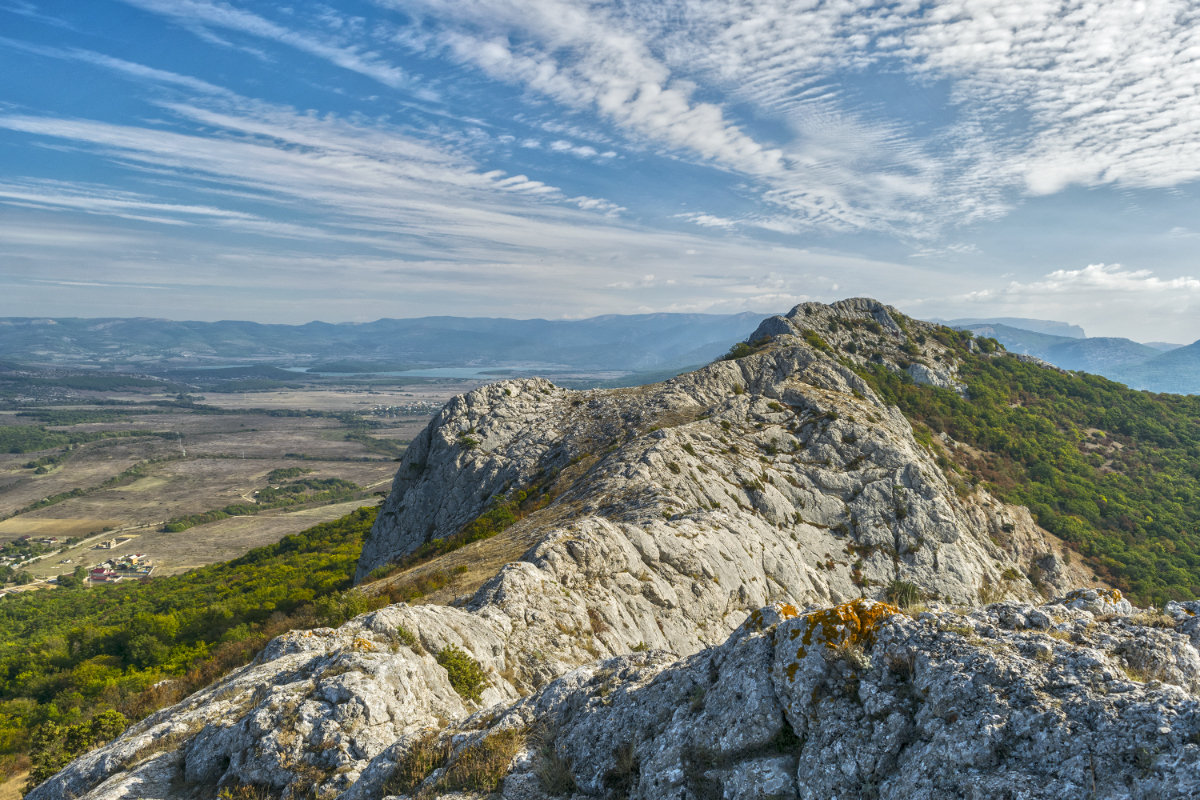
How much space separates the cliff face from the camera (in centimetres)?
835

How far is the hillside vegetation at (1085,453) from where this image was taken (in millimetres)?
54250

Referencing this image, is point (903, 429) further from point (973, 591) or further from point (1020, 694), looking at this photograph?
point (1020, 694)

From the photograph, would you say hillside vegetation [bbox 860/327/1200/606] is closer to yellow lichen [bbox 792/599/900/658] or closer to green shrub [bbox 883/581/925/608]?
green shrub [bbox 883/581/925/608]

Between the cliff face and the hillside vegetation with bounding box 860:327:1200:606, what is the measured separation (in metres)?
9.52

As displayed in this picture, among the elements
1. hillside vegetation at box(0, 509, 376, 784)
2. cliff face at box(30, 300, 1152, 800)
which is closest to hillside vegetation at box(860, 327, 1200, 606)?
cliff face at box(30, 300, 1152, 800)

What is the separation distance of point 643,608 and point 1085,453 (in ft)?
258

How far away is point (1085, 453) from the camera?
70250mm

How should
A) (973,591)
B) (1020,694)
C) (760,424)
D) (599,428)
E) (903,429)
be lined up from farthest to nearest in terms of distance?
(903,429), (599,428), (760,424), (973,591), (1020,694)

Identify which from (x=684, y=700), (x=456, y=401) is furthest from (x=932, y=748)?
(x=456, y=401)

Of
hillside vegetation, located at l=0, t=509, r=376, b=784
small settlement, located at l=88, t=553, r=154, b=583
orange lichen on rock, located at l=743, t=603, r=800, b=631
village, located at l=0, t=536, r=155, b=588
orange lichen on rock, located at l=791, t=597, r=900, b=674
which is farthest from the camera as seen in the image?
village, located at l=0, t=536, r=155, b=588

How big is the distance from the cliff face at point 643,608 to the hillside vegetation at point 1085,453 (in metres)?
9.52

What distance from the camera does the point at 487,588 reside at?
64.0ft

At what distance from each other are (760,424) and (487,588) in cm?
2831

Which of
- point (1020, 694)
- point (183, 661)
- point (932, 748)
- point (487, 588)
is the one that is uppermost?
point (1020, 694)
